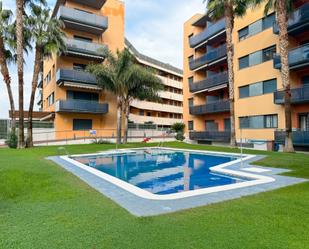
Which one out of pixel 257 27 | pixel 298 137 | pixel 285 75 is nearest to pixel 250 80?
pixel 257 27

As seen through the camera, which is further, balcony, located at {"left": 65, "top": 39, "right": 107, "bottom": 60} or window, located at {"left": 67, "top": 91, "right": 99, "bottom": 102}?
window, located at {"left": 67, "top": 91, "right": 99, "bottom": 102}

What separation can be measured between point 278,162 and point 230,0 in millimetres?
15149

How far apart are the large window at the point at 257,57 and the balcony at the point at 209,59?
2488 mm

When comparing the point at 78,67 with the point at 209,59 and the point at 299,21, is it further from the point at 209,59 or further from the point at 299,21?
the point at 299,21

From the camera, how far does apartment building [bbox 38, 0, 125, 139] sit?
31844 mm

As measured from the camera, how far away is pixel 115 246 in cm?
410

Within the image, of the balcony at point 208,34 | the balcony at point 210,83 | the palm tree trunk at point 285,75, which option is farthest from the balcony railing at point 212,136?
the balcony at point 208,34

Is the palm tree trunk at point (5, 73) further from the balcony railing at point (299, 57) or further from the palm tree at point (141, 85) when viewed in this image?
the balcony railing at point (299, 57)

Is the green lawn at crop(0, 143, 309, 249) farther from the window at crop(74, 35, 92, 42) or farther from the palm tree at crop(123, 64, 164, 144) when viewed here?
the window at crop(74, 35, 92, 42)

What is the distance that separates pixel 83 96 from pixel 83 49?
6002 millimetres

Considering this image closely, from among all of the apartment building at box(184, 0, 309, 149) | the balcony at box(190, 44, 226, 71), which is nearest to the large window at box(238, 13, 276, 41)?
the apartment building at box(184, 0, 309, 149)

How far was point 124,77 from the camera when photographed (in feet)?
87.6

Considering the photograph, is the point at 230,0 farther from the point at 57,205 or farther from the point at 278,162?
the point at 57,205

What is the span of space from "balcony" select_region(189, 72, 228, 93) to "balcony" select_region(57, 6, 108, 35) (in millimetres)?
14080
